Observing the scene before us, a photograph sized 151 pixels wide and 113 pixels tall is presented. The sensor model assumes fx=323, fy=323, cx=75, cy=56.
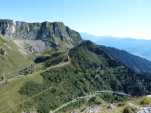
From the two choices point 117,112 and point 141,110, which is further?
point 117,112

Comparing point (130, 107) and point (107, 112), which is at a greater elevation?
point (130, 107)

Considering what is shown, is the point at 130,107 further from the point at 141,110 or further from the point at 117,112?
the point at 117,112

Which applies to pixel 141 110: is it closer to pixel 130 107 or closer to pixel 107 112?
pixel 130 107

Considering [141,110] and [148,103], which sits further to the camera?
[148,103]

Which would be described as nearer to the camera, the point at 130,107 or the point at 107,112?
the point at 130,107

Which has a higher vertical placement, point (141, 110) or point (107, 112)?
point (141, 110)

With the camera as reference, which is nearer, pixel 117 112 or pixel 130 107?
pixel 130 107

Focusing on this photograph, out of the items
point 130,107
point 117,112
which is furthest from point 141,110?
point 117,112
